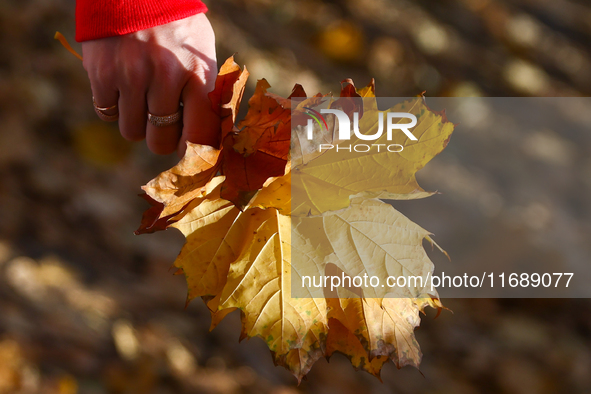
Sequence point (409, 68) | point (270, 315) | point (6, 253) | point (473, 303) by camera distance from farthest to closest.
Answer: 1. point (409, 68)
2. point (473, 303)
3. point (6, 253)
4. point (270, 315)

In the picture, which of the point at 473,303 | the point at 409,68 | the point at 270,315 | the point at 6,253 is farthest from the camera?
the point at 409,68

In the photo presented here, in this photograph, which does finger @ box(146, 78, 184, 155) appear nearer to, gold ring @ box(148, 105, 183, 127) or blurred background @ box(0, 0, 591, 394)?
gold ring @ box(148, 105, 183, 127)

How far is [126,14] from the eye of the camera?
0.34 metres

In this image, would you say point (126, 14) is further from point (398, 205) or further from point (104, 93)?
point (398, 205)

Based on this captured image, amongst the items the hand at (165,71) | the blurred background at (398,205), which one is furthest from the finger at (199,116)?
the blurred background at (398,205)

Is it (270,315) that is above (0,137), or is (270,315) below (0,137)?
above

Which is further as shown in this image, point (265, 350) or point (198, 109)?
point (265, 350)

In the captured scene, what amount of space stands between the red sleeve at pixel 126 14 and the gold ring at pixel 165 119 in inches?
2.8

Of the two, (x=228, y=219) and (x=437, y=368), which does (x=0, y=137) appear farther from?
(x=437, y=368)

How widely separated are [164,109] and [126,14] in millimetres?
79

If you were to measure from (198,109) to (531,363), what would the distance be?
3.10ft

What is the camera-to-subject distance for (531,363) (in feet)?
3.02

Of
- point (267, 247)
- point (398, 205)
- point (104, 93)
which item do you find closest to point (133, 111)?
point (104, 93)

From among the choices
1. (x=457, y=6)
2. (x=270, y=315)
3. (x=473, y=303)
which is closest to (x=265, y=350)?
(x=473, y=303)
